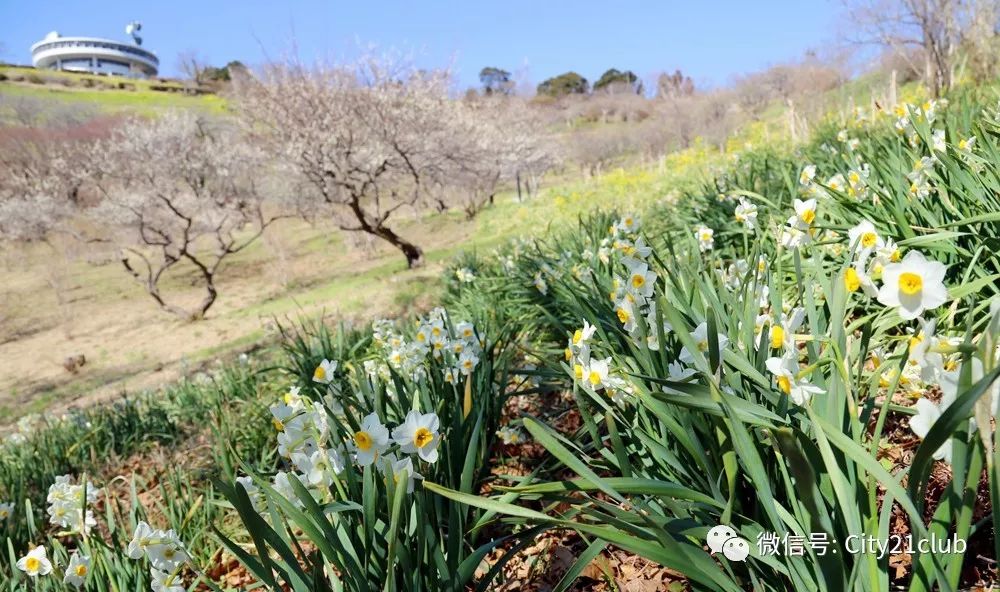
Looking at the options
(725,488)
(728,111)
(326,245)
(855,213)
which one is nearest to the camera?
(725,488)

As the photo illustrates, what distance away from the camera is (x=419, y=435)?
4.25 ft

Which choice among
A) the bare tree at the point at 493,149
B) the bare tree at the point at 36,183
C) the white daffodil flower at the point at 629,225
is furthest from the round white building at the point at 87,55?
the white daffodil flower at the point at 629,225

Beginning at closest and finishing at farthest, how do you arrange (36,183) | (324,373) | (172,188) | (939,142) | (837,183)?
(324,373) → (939,142) → (837,183) → (172,188) → (36,183)

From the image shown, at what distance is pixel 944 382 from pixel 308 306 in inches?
563

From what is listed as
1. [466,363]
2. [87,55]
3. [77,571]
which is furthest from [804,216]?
[87,55]

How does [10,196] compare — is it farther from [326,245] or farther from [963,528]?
[963,528]

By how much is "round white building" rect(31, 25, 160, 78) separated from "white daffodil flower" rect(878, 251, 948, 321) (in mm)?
99129

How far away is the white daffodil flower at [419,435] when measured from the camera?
4.17 ft

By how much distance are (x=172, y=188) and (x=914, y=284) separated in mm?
20458

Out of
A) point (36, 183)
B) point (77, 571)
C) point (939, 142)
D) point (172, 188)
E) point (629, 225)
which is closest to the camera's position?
point (77, 571)

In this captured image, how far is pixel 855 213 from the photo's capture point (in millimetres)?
2453

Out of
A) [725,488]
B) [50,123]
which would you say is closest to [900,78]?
[725,488]

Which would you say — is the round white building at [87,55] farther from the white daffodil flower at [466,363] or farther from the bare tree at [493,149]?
the white daffodil flower at [466,363]

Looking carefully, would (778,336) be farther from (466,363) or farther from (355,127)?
(355,127)
